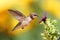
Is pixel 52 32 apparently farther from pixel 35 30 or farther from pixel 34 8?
pixel 34 8

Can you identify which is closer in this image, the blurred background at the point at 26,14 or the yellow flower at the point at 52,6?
the blurred background at the point at 26,14

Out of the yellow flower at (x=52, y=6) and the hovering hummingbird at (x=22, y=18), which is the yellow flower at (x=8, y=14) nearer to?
the yellow flower at (x=52, y=6)

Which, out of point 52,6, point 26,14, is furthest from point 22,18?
point 52,6

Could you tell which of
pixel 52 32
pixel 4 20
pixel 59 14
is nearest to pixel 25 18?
pixel 52 32

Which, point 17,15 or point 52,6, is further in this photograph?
point 52,6

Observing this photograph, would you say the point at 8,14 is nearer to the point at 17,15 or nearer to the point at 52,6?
the point at 52,6

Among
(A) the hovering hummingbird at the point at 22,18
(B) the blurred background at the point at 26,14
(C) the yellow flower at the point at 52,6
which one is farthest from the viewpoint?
(C) the yellow flower at the point at 52,6

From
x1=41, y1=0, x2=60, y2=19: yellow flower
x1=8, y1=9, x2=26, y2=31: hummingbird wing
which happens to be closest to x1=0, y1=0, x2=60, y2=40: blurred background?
x1=41, y1=0, x2=60, y2=19: yellow flower

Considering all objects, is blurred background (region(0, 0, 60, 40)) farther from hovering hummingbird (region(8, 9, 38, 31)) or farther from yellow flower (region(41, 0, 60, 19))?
hovering hummingbird (region(8, 9, 38, 31))

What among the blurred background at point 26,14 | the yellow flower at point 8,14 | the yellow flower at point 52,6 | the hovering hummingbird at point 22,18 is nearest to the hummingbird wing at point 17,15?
the hovering hummingbird at point 22,18
